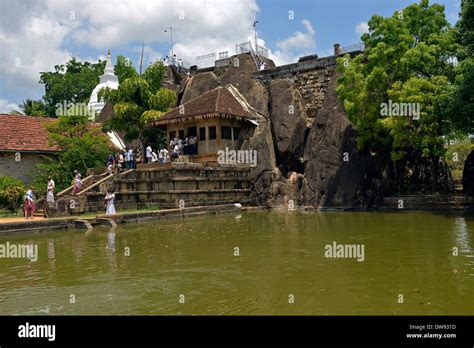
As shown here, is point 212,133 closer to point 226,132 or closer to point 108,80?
point 226,132

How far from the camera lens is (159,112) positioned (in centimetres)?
3089

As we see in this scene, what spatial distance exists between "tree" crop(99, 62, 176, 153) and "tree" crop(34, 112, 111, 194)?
3.28 metres

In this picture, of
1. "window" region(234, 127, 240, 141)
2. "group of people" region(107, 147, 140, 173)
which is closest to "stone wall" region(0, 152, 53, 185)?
"group of people" region(107, 147, 140, 173)

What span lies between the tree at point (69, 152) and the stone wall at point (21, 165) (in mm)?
531

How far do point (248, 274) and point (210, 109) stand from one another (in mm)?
20854

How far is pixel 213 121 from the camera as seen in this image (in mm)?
29281

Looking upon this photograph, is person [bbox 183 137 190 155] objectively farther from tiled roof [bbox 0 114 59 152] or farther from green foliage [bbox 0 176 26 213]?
green foliage [bbox 0 176 26 213]

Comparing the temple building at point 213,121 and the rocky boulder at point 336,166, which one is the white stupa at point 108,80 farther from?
the rocky boulder at point 336,166

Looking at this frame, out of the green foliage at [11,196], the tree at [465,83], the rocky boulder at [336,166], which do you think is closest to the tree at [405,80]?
the tree at [465,83]

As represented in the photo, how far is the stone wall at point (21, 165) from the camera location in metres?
26.2

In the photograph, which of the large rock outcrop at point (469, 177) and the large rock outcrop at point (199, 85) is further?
the large rock outcrop at point (199, 85)


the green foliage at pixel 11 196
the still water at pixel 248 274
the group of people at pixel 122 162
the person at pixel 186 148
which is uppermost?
the person at pixel 186 148
